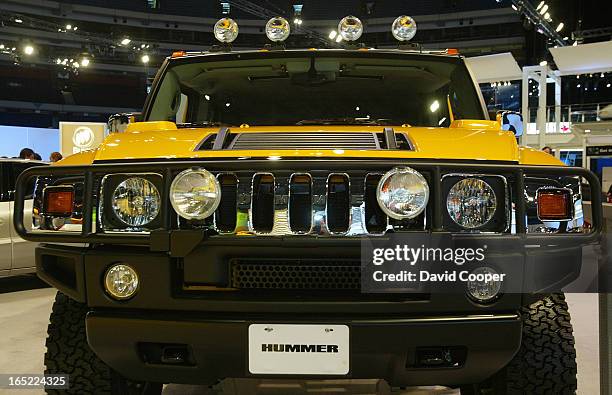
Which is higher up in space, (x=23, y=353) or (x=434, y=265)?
(x=434, y=265)

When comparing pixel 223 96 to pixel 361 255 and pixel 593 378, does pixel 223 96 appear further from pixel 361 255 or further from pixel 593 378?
pixel 593 378

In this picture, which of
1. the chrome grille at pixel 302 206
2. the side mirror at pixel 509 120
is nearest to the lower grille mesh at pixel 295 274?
the chrome grille at pixel 302 206

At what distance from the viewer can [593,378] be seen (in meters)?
3.46

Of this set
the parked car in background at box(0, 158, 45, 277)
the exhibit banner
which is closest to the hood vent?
the parked car in background at box(0, 158, 45, 277)

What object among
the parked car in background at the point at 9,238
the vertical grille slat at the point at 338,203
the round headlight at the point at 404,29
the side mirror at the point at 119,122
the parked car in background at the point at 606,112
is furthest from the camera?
the parked car in background at the point at 606,112

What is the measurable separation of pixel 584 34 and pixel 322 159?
21.6 m

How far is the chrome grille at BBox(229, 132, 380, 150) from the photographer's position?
2.19m

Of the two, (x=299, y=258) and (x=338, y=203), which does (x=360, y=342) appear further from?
(x=338, y=203)

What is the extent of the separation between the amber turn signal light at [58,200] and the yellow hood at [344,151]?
0.16m

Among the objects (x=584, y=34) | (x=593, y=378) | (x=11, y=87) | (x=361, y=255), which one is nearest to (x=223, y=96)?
(x=361, y=255)

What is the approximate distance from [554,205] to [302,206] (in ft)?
2.95

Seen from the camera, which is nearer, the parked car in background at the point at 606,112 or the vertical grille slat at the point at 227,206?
the vertical grille slat at the point at 227,206

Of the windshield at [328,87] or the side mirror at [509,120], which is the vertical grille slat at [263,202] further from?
the side mirror at [509,120]

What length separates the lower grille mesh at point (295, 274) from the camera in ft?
6.68
